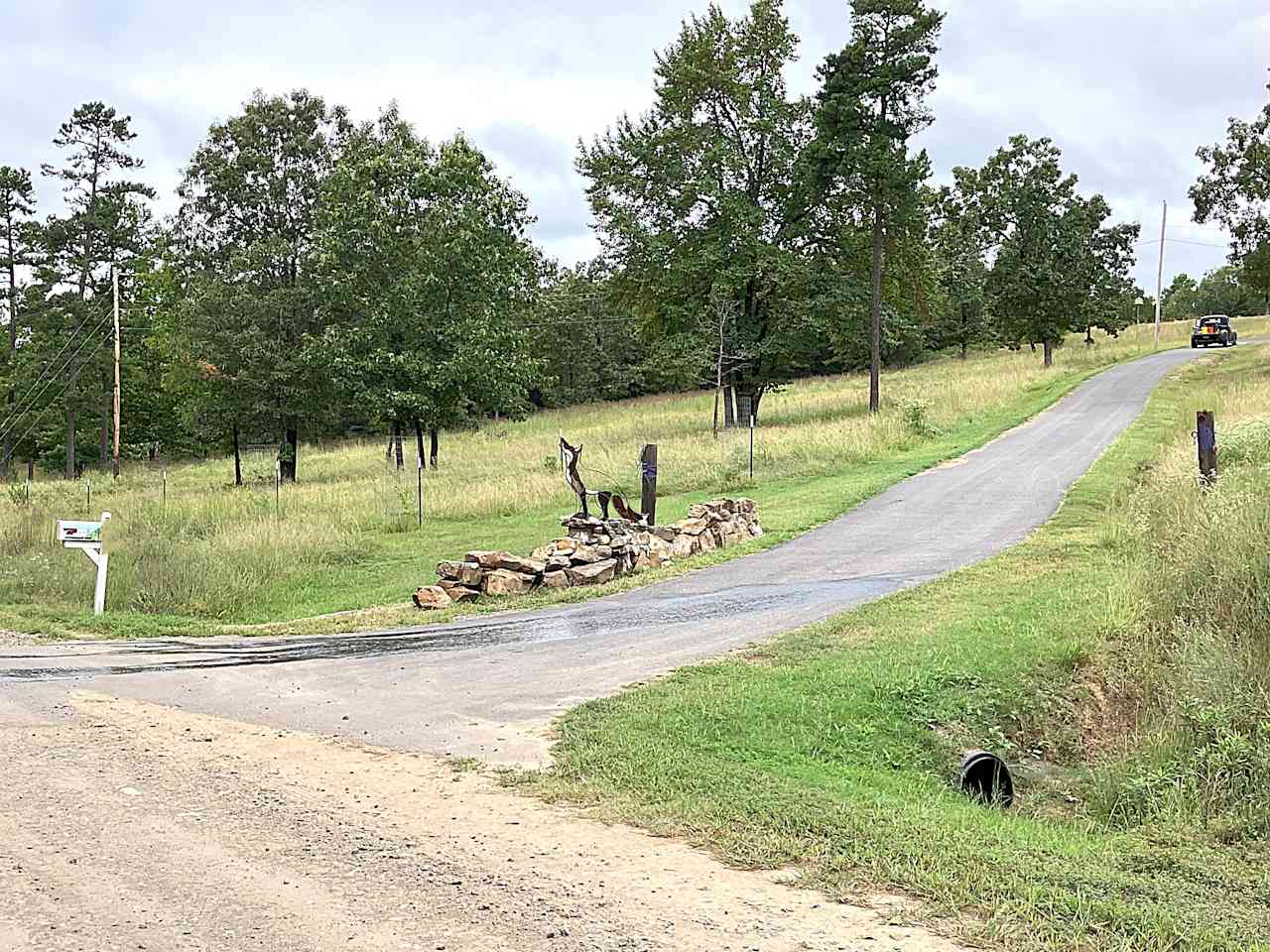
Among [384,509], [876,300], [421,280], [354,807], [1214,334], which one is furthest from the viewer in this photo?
[1214,334]

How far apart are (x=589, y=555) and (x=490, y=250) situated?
59.8 feet

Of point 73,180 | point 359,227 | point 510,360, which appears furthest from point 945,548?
point 73,180

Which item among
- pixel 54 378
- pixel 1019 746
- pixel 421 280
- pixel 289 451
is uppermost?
pixel 421 280

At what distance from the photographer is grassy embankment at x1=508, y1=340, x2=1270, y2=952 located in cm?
499

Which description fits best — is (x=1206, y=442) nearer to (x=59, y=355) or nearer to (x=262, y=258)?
(x=262, y=258)

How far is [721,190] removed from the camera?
38.6 m

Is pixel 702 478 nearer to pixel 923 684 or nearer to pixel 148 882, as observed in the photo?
pixel 923 684

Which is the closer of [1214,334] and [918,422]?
[918,422]

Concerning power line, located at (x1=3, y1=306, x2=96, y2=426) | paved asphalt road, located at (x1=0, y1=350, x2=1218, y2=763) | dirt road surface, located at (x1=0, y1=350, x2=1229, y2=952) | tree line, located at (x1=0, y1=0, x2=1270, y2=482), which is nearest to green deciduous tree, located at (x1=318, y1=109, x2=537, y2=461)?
tree line, located at (x1=0, y1=0, x2=1270, y2=482)

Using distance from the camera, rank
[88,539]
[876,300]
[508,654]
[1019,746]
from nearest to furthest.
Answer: [1019,746], [508,654], [88,539], [876,300]

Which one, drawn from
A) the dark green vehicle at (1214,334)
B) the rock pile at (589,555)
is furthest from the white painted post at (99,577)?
the dark green vehicle at (1214,334)

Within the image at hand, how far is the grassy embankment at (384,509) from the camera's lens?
15.0 meters

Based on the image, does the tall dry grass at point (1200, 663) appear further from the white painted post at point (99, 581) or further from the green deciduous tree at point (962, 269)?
the green deciduous tree at point (962, 269)

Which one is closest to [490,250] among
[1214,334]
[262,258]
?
[262,258]
